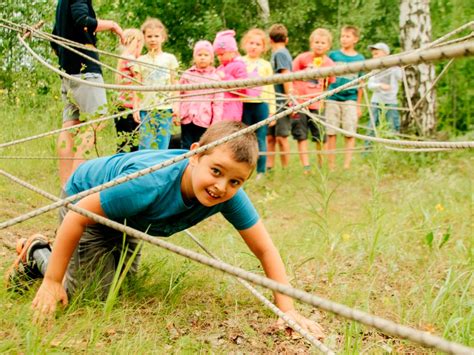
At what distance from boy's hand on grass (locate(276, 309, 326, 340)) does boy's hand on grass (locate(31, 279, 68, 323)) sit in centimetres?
73

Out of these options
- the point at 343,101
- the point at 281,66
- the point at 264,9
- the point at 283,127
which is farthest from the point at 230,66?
the point at 264,9

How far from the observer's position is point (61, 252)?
1.87 metres

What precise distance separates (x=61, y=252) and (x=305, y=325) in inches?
32.9

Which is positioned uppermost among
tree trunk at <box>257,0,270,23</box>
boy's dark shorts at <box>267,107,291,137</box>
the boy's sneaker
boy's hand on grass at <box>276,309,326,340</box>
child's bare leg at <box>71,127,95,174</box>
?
tree trunk at <box>257,0,270,23</box>

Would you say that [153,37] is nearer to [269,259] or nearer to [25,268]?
[25,268]

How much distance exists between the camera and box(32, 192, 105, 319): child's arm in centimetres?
186

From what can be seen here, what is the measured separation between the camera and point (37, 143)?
4.50 m

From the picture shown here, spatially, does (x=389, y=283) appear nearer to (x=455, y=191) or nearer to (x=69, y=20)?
(x=455, y=191)

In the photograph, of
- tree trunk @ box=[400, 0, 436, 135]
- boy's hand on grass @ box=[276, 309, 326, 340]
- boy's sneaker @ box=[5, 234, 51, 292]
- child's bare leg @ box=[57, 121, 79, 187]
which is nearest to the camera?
boy's hand on grass @ box=[276, 309, 326, 340]

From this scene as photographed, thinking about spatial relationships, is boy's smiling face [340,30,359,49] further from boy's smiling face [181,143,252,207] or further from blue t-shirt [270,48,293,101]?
boy's smiling face [181,143,252,207]

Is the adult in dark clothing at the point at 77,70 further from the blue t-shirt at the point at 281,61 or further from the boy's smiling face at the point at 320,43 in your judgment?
the boy's smiling face at the point at 320,43

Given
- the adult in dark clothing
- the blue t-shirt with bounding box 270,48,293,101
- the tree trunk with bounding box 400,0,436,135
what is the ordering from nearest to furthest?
1. the adult in dark clothing
2. the blue t-shirt with bounding box 270,48,293,101
3. the tree trunk with bounding box 400,0,436,135

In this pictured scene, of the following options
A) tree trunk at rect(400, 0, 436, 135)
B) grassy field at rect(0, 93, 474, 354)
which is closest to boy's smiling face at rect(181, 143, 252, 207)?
grassy field at rect(0, 93, 474, 354)

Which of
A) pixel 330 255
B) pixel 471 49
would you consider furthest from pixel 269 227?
pixel 471 49
